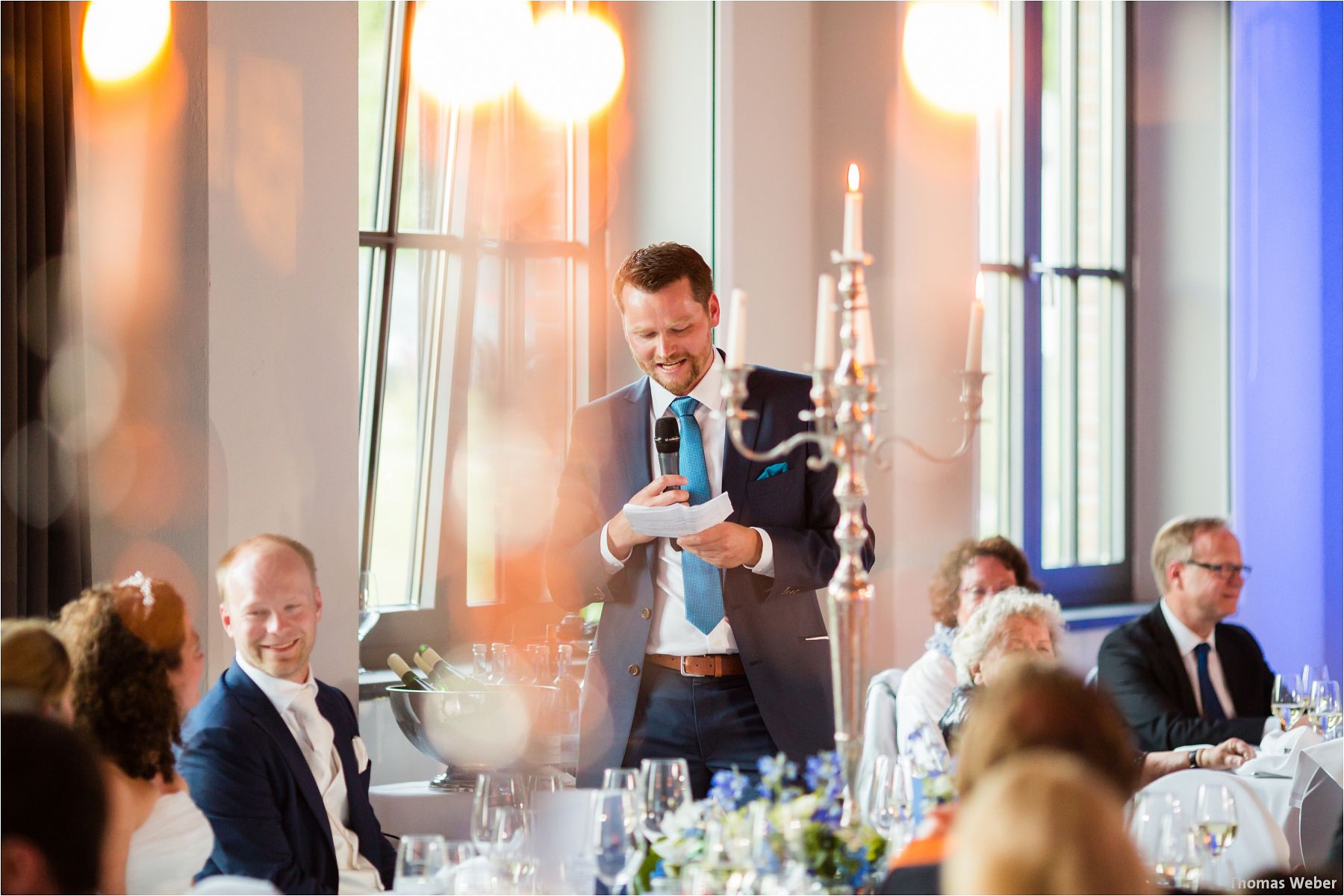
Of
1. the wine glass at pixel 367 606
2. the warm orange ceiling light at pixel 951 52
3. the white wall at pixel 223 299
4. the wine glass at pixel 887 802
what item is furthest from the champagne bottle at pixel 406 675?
the warm orange ceiling light at pixel 951 52

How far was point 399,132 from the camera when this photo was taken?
407 centimetres

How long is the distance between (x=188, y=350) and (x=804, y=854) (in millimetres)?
2061

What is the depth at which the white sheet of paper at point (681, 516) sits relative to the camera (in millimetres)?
2369

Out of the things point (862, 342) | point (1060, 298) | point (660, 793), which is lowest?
point (660, 793)

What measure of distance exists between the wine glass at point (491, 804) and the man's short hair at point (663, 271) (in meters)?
0.96

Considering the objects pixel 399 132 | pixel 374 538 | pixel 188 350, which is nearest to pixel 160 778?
pixel 188 350

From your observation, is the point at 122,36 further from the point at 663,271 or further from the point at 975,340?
the point at 975,340

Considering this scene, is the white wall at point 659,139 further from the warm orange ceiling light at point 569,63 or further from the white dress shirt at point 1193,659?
the white dress shirt at point 1193,659

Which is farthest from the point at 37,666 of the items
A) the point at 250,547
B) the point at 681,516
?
the point at 681,516

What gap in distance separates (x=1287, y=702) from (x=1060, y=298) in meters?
2.52

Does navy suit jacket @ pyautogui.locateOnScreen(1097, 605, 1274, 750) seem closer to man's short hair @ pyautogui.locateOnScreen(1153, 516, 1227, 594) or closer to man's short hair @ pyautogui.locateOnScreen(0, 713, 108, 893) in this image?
man's short hair @ pyautogui.locateOnScreen(1153, 516, 1227, 594)

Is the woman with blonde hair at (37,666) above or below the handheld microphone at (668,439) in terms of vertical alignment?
below

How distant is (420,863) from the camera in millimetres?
1756

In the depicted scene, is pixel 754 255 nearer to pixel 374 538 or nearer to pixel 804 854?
pixel 374 538
